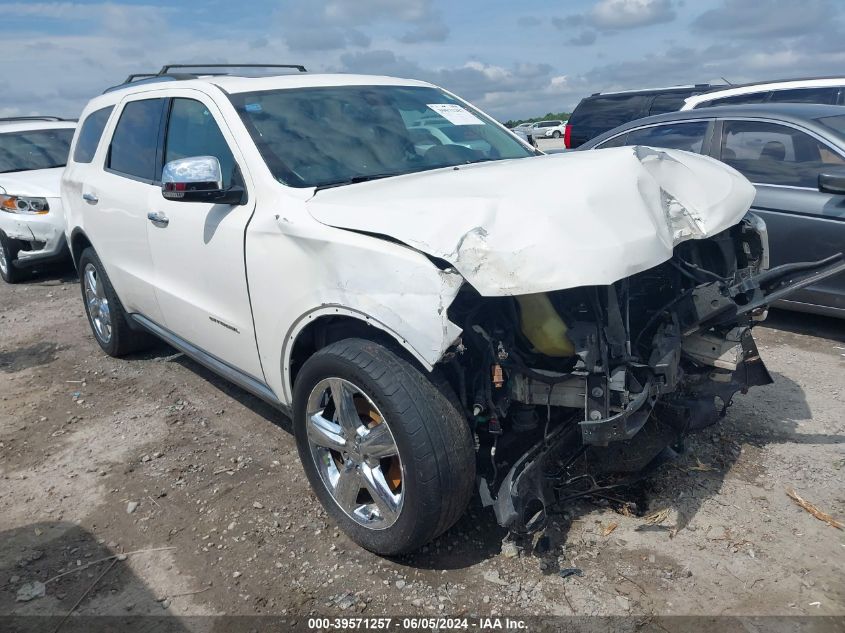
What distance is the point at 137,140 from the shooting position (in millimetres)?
4262

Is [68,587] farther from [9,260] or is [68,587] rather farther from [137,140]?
[9,260]

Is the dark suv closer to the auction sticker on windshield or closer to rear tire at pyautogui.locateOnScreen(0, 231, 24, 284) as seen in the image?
the auction sticker on windshield

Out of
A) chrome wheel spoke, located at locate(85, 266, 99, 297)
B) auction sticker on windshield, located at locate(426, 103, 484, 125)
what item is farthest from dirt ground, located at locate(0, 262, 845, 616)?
auction sticker on windshield, located at locate(426, 103, 484, 125)

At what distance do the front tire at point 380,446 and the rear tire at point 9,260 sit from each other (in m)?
6.81

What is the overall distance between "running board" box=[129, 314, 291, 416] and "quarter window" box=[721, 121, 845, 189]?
390cm

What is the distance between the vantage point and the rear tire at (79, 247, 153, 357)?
192 inches

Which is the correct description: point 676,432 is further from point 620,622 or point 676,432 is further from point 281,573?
point 281,573

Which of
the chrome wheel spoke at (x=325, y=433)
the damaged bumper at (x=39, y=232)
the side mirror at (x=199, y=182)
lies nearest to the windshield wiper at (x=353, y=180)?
the side mirror at (x=199, y=182)

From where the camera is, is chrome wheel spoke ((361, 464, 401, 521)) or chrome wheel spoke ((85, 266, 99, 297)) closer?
chrome wheel spoke ((361, 464, 401, 521))

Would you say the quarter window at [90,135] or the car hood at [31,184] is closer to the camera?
the quarter window at [90,135]

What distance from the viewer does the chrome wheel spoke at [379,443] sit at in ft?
8.35

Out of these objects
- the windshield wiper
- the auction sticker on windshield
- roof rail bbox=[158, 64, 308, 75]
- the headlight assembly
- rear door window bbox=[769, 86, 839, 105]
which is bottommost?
the headlight assembly

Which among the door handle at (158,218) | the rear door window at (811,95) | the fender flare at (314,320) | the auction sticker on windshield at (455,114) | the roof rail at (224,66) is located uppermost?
the roof rail at (224,66)

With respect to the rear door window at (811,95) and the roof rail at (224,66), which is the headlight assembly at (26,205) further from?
the rear door window at (811,95)
